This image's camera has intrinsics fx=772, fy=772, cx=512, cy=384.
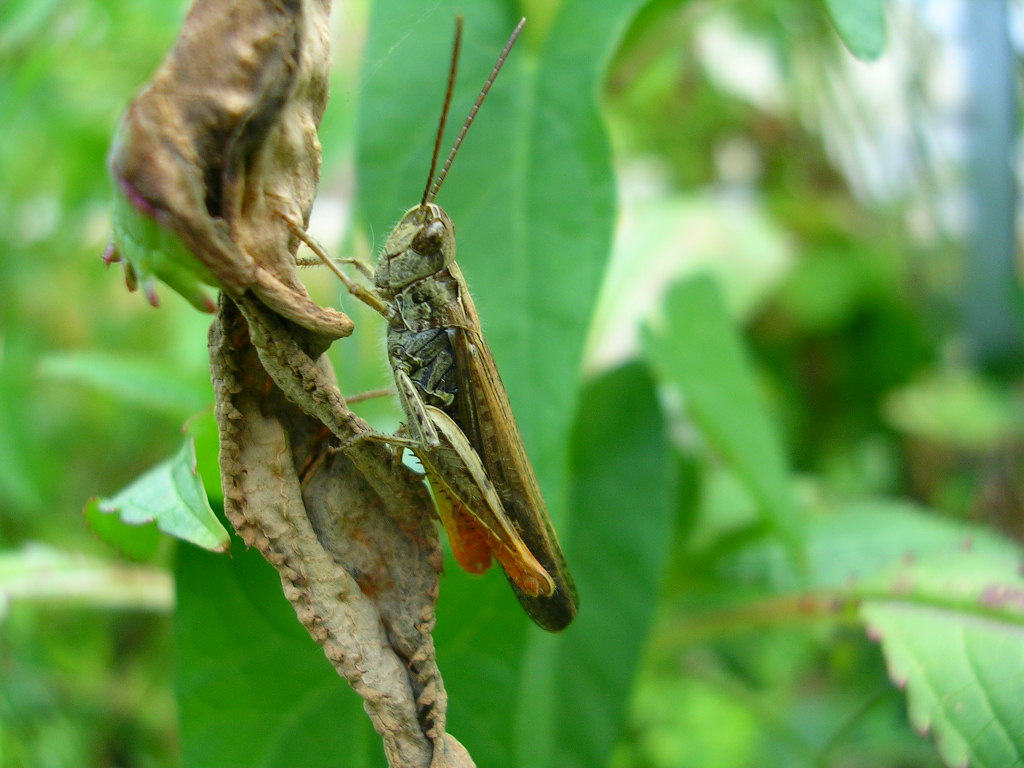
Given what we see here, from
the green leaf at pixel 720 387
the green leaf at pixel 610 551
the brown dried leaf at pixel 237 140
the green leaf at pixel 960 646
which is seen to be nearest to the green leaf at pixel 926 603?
the green leaf at pixel 960 646

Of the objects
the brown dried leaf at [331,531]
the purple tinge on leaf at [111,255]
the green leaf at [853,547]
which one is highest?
the purple tinge on leaf at [111,255]

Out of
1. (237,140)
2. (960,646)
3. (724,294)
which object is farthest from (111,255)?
(724,294)

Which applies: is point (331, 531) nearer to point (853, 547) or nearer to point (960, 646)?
point (960, 646)

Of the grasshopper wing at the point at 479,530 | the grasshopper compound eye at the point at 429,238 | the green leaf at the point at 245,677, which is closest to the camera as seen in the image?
the green leaf at the point at 245,677

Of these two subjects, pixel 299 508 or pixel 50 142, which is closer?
pixel 299 508

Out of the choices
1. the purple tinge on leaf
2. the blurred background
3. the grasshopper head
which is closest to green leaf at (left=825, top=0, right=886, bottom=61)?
the blurred background

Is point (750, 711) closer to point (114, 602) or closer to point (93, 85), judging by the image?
point (114, 602)

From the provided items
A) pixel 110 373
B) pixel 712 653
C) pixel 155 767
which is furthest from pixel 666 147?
pixel 155 767

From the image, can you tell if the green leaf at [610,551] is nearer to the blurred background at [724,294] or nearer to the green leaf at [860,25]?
the blurred background at [724,294]
